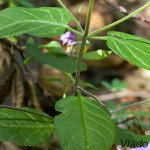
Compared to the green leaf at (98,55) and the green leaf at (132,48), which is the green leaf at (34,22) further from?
the green leaf at (98,55)

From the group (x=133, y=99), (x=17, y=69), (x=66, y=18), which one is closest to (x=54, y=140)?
(x=17, y=69)

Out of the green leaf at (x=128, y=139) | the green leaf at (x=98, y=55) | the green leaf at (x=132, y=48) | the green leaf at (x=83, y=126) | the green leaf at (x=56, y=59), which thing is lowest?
the green leaf at (x=128, y=139)

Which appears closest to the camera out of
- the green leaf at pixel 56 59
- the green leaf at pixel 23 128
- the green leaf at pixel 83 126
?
the green leaf at pixel 83 126

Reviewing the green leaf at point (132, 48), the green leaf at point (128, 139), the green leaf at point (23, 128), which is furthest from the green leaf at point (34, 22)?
the green leaf at point (128, 139)

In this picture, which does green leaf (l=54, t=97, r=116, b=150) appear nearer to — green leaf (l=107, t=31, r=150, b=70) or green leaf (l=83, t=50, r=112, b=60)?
green leaf (l=107, t=31, r=150, b=70)

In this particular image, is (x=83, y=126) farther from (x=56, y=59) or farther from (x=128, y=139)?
→ (x=56, y=59)

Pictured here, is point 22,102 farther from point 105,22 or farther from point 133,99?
point 105,22

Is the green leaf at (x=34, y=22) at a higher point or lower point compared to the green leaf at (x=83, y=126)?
higher
